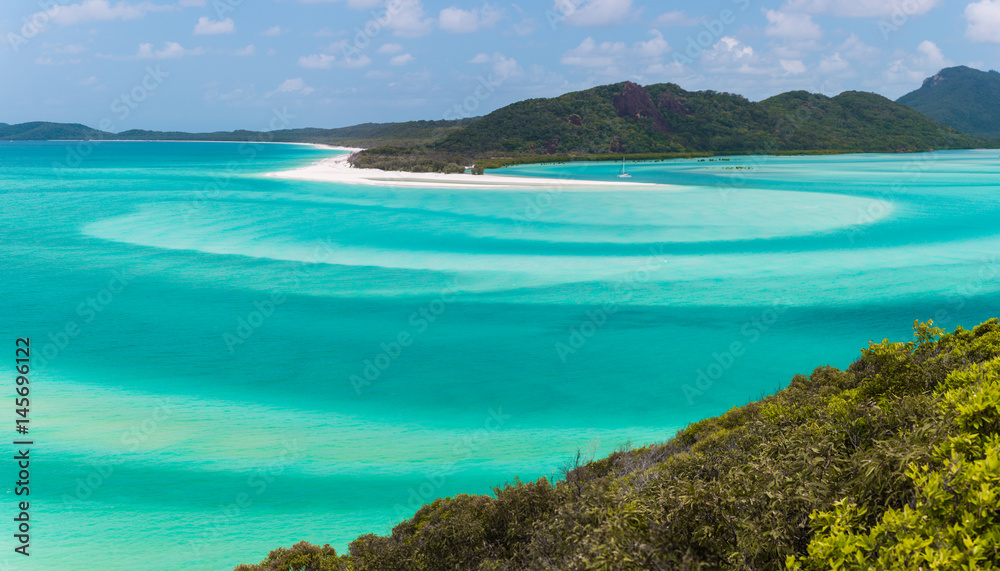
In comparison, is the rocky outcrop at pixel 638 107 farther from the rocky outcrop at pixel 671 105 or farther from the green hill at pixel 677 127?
the rocky outcrop at pixel 671 105

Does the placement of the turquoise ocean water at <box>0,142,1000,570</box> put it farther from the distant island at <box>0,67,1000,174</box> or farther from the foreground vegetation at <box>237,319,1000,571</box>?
the distant island at <box>0,67,1000,174</box>

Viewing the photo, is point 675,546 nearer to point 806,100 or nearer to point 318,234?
point 318,234

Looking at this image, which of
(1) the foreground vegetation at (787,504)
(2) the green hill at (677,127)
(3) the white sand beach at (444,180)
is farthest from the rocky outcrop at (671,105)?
(1) the foreground vegetation at (787,504)

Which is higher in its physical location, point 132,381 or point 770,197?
point 770,197

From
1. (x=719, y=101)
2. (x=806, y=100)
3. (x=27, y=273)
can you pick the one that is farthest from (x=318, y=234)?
(x=806, y=100)

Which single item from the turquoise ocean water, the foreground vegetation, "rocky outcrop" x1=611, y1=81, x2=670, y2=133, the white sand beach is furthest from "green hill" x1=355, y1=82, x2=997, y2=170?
the foreground vegetation

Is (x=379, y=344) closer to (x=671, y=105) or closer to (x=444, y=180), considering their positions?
(x=444, y=180)

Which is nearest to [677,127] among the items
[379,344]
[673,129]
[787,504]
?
[673,129]
